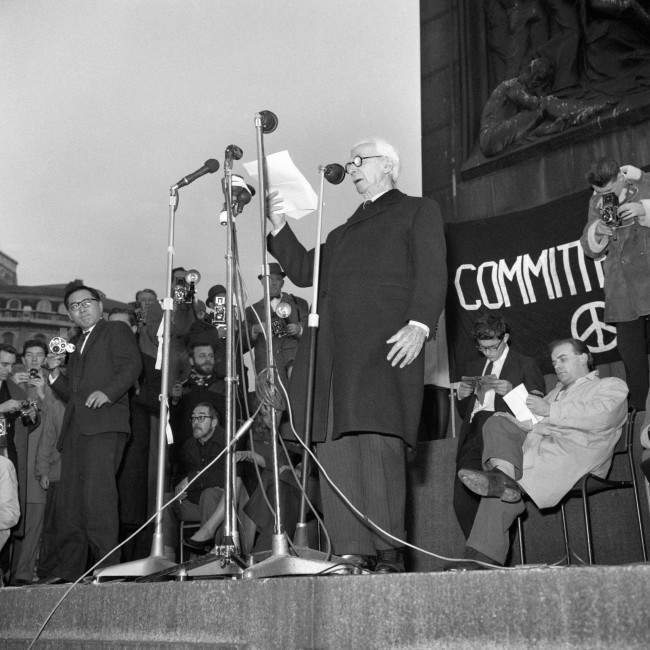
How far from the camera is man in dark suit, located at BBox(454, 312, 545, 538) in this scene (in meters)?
4.30

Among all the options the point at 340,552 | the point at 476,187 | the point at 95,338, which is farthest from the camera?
the point at 476,187

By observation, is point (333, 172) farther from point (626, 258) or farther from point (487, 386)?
point (626, 258)

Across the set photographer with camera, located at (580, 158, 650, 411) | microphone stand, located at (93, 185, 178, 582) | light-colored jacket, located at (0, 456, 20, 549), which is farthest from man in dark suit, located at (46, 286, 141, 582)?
photographer with camera, located at (580, 158, 650, 411)

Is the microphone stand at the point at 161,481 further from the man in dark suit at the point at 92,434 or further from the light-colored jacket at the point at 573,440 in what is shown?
the light-colored jacket at the point at 573,440

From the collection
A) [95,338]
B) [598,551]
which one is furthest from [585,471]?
[95,338]

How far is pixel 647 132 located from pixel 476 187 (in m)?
1.30

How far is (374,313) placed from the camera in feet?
10.9

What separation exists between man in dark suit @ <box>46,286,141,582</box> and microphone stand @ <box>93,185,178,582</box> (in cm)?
109

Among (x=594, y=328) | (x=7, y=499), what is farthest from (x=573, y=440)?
(x=7, y=499)

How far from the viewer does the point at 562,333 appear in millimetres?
5512

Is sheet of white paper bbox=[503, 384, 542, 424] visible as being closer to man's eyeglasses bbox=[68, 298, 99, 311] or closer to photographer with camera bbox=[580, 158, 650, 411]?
photographer with camera bbox=[580, 158, 650, 411]

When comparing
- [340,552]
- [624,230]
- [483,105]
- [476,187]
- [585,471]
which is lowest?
[340,552]

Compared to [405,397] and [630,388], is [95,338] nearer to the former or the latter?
[405,397]

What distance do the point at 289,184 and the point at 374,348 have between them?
76 centimetres
